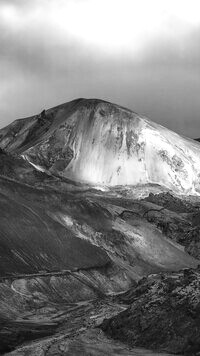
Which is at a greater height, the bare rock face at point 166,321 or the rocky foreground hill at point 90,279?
the bare rock face at point 166,321

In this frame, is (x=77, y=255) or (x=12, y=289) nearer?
(x=12, y=289)

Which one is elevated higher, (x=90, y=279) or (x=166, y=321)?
(x=166, y=321)

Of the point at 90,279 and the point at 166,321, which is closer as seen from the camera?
the point at 166,321

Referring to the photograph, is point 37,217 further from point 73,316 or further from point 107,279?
point 73,316

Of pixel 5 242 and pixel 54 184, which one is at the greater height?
pixel 5 242

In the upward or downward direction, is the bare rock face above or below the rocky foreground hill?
above

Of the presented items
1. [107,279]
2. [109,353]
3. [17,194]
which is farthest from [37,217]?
[109,353]

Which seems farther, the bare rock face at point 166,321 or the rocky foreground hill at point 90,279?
the rocky foreground hill at point 90,279

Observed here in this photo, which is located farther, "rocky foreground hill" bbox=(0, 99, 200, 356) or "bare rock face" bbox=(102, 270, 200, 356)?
"rocky foreground hill" bbox=(0, 99, 200, 356)
